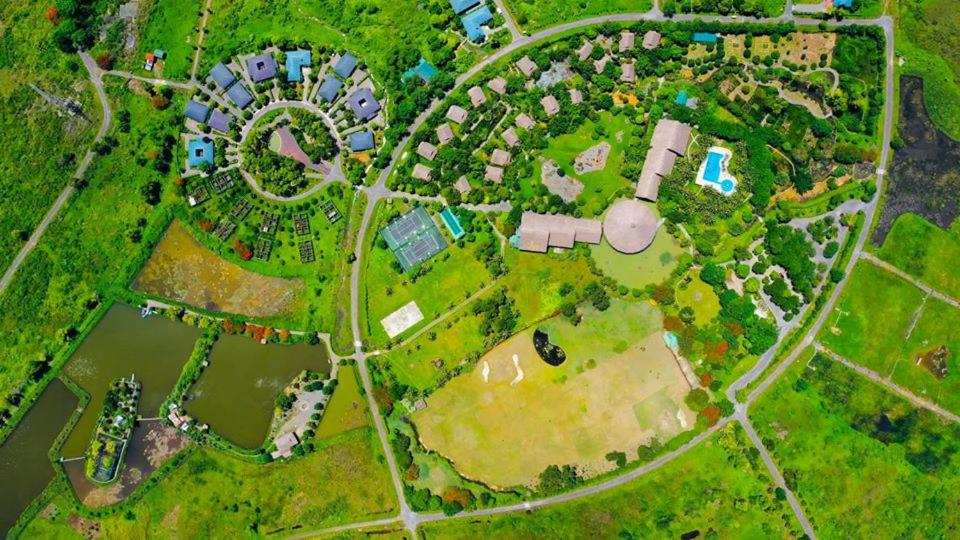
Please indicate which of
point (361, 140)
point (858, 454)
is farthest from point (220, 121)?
point (858, 454)

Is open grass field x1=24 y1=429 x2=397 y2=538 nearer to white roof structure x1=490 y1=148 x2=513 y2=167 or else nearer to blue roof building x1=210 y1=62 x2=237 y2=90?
white roof structure x1=490 y1=148 x2=513 y2=167

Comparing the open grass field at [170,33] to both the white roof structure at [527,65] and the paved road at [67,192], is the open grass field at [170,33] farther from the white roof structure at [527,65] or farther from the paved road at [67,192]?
the white roof structure at [527,65]

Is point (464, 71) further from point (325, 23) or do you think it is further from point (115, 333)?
point (115, 333)

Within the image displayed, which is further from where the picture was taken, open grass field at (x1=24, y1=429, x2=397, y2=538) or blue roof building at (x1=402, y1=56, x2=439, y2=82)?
blue roof building at (x1=402, y1=56, x2=439, y2=82)

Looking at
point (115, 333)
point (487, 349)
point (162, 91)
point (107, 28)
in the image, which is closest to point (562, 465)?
point (487, 349)

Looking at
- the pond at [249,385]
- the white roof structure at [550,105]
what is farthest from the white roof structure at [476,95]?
the pond at [249,385]

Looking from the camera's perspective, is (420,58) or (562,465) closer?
(562,465)

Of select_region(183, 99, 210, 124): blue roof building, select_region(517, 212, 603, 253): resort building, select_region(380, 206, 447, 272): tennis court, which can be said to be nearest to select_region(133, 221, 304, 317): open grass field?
select_region(380, 206, 447, 272): tennis court

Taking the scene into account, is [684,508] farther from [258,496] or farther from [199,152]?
[199,152]
